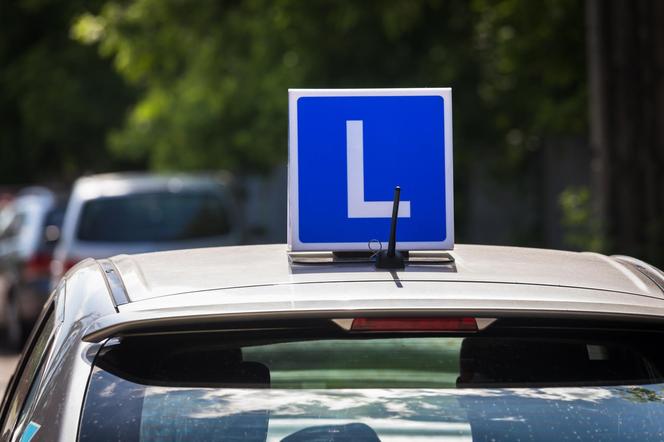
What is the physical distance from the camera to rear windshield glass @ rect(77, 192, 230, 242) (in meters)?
13.9

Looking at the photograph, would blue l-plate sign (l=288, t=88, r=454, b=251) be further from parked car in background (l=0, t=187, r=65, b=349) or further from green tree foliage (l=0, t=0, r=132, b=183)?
green tree foliage (l=0, t=0, r=132, b=183)

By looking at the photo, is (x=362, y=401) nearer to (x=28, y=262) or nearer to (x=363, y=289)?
(x=363, y=289)

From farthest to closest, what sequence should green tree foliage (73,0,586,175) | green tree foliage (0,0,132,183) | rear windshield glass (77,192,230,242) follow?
green tree foliage (0,0,132,183) < green tree foliage (73,0,586,175) < rear windshield glass (77,192,230,242)

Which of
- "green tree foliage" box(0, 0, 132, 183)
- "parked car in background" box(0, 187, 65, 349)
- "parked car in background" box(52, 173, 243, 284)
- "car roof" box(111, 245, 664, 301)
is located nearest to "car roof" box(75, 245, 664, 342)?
"car roof" box(111, 245, 664, 301)

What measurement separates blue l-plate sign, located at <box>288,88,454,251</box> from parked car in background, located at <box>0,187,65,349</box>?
1168cm

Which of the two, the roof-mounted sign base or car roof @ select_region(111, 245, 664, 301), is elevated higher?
the roof-mounted sign base

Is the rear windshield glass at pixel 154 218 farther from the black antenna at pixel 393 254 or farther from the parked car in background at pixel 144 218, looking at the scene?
the black antenna at pixel 393 254

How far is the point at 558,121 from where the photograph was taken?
677 inches

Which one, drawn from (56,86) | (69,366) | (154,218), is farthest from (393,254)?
(56,86)

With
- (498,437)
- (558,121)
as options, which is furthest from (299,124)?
(558,121)

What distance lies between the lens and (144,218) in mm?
14102

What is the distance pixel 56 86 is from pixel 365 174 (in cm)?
3385

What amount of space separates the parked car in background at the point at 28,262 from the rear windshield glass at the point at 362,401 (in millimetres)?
12220

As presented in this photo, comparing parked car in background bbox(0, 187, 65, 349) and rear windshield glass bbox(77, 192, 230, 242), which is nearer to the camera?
rear windshield glass bbox(77, 192, 230, 242)
